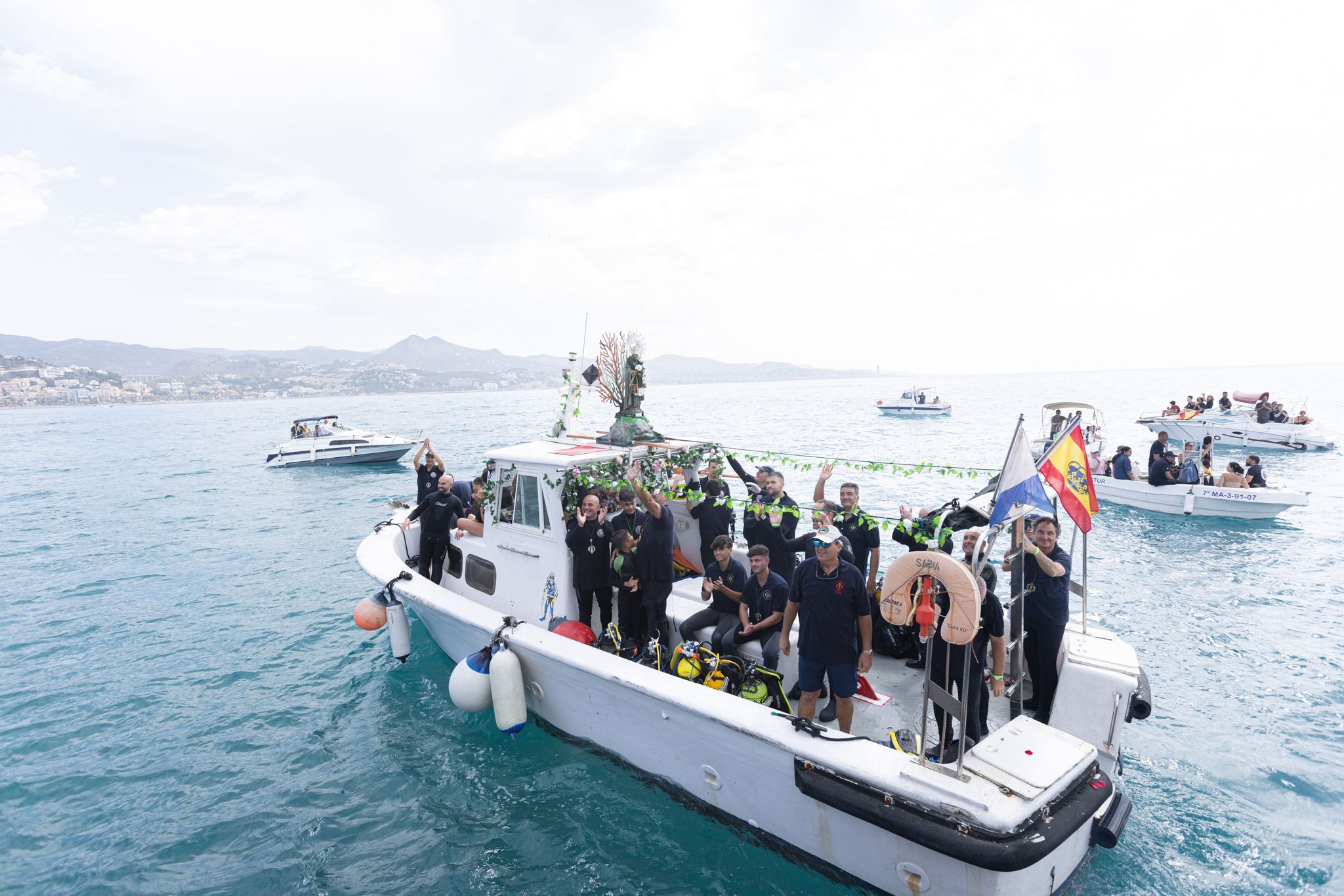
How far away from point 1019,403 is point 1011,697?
9994 cm

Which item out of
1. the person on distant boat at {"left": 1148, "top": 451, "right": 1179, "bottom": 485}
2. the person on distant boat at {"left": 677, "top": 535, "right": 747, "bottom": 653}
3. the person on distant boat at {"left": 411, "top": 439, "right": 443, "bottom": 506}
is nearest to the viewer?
the person on distant boat at {"left": 677, "top": 535, "right": 747, "bottom": 653}

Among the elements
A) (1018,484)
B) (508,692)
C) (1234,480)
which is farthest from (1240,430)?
(508,692)

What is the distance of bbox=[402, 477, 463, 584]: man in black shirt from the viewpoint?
7.64 metres

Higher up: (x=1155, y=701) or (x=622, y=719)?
(x=622, y=719)

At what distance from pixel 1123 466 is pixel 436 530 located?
19782mm

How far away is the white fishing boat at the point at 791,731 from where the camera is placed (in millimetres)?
3600

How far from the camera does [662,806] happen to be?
537 cm

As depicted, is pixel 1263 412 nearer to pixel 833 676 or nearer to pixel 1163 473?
pixel 1163 473

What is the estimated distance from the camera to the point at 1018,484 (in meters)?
4.29

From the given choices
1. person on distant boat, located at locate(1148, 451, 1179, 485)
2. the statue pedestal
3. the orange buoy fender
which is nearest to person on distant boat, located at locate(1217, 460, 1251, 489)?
person on distant boat, located at locate(1148, 451, 1179, 485)

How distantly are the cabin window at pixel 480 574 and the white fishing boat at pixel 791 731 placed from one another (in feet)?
0.07

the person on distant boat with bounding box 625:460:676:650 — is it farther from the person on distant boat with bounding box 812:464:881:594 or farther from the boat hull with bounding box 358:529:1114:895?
the person on distant boat with bounding box 812:464:881:594

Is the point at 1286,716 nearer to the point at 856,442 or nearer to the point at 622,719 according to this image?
the point at 622,719

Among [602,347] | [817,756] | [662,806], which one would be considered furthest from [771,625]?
[602,347]
